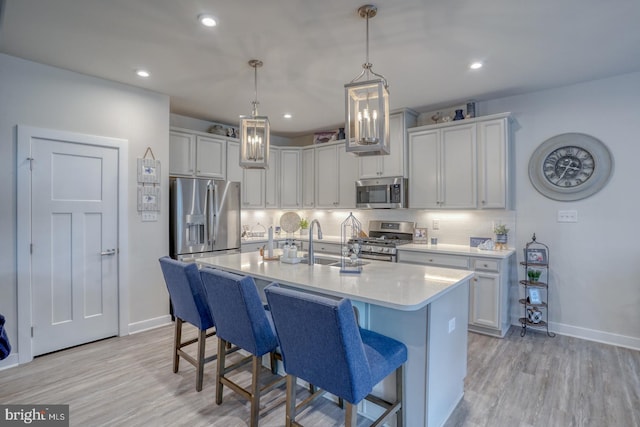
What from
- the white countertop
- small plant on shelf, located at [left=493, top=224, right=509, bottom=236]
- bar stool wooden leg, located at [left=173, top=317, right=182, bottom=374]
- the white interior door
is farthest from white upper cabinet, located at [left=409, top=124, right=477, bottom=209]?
the white interior door

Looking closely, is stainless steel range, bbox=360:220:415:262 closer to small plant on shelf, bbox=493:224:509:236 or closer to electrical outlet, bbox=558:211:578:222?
small plant on shelf, bbox=493:224:509:236

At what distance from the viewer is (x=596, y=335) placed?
3.42 m

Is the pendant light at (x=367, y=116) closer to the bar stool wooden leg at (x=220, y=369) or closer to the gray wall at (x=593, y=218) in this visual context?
the bar stool wooden leg at (x=220, y=369)

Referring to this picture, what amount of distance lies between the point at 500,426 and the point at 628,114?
332cm

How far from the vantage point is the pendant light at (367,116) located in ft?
6.52

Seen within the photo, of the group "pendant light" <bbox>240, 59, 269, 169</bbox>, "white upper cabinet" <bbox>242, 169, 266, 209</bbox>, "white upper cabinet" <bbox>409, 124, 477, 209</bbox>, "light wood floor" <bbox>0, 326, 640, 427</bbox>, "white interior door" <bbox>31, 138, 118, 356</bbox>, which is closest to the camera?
"light wood floor" <bbox>0, 326, 640, 427</bbox>

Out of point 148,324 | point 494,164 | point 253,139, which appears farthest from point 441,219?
point 148,324

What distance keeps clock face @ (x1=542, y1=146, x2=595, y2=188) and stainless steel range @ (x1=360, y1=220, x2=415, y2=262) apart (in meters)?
1.74

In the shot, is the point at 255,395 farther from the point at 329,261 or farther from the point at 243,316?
the point at 329,261

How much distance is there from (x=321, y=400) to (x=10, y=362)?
2790mm

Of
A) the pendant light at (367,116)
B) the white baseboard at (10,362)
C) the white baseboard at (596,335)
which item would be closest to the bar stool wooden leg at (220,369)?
the pendant light at (367,116)

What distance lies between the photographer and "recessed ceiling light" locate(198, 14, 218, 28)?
229cm

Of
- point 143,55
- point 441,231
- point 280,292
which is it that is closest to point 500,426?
point 280,292

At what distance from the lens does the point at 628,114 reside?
10.7 ft
